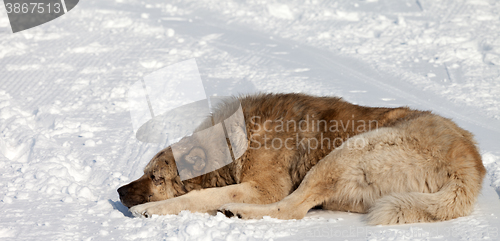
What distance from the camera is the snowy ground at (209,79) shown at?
3.07 metres

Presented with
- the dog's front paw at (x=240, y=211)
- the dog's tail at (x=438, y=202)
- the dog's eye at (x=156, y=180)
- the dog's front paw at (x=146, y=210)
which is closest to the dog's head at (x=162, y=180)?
the dog's eye at (x=156, y=180)

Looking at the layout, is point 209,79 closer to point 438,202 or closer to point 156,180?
point 156,180

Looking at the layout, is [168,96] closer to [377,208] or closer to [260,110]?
[260,110]

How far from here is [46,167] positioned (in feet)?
13.4

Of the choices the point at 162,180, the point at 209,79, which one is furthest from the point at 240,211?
the point at 209,79

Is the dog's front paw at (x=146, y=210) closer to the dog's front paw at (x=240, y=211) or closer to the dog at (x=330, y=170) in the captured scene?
the dog at (x=330, y=170)

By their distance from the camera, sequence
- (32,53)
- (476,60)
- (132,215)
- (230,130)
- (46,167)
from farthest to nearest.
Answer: (32,53) < (476,60) < (46,167) < (230,130) < (132,215)

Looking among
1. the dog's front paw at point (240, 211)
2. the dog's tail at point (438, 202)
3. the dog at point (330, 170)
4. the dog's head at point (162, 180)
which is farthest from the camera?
the dog's head at point (162, 180)

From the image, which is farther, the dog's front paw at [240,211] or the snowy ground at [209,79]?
the dog's front paw at [240,211]

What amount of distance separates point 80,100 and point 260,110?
3161 mm

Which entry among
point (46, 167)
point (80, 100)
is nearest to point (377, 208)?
point (46, 167)

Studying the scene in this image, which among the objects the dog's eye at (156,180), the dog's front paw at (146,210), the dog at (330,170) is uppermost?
the dog at (330,170)

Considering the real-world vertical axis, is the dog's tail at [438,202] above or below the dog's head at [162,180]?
above

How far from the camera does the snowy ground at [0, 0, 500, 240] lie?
307cm
